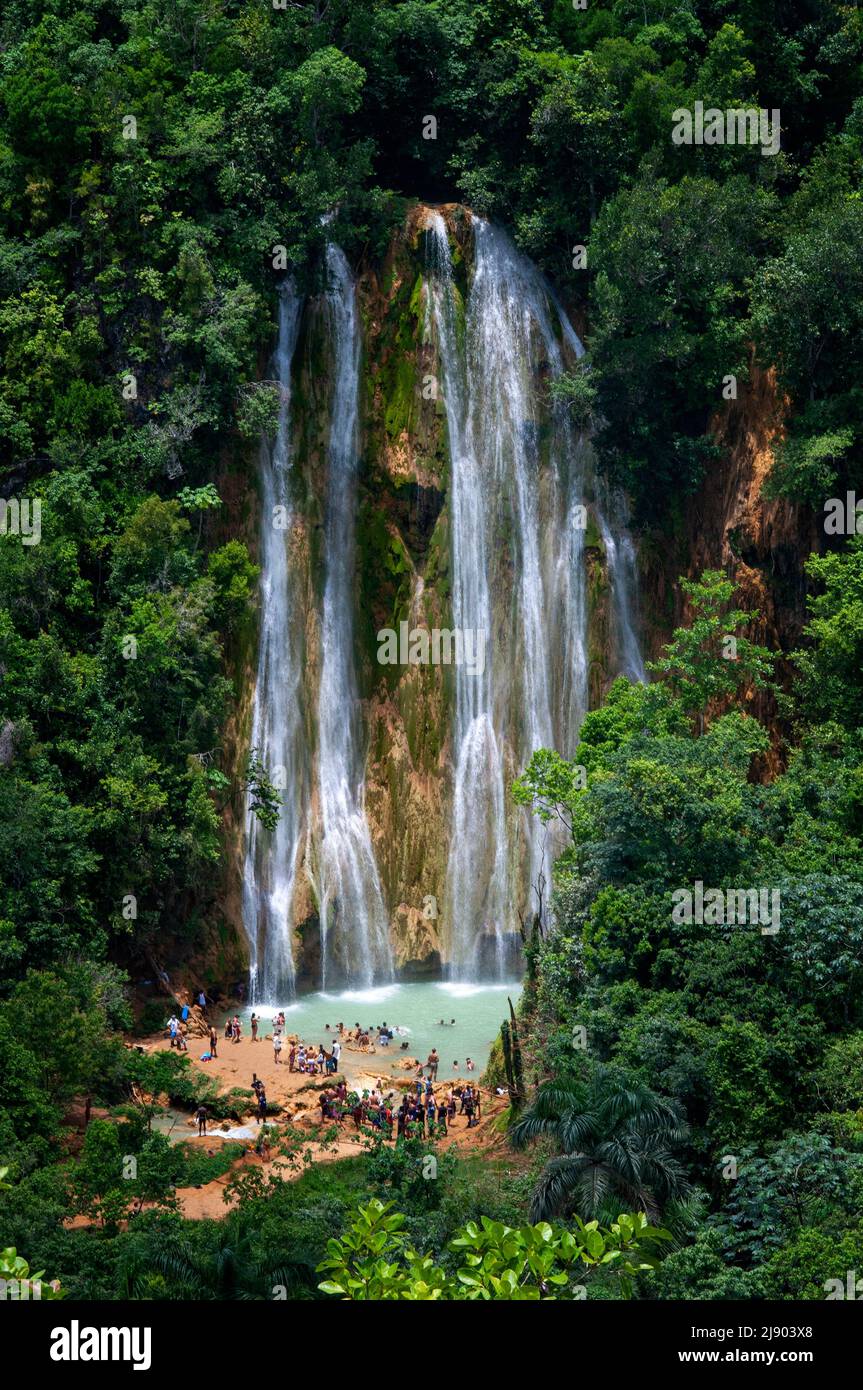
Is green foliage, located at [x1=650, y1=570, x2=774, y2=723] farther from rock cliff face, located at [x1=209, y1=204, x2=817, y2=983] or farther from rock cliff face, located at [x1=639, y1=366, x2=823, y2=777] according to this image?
rock cliff face, located at [x1=209, y1=204, x2=817, y2=983]

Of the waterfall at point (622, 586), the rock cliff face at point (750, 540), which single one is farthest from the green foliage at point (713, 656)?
the waterfall at point (622, 586)

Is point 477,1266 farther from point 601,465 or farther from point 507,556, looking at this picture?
point 601,465

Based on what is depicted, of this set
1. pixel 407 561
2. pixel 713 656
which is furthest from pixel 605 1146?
pixel 407 561

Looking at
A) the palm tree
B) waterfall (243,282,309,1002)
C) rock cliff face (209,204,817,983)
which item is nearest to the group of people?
waterfall (243,282,309,1002)

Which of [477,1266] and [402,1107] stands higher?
[477,1266]

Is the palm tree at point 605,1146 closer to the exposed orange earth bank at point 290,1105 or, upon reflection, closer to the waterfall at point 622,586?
the exposed orange earth bank at point 290,1105

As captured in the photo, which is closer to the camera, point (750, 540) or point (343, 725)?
point (750, 540)
